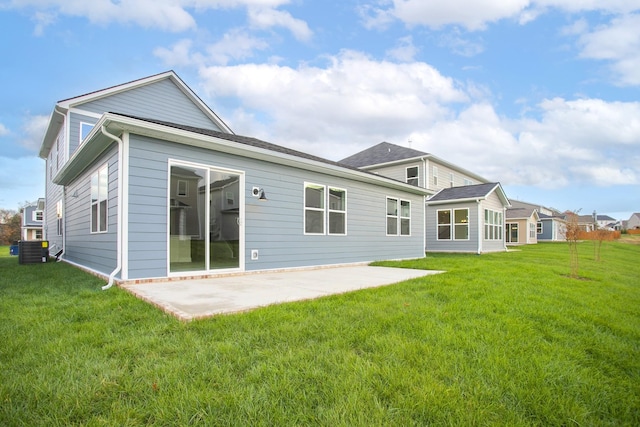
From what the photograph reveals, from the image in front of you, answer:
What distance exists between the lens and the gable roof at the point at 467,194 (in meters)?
15.0

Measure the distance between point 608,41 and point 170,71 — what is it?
1416 centimetres

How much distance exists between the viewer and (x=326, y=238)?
27.4 ft

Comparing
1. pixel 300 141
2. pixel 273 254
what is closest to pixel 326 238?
pixel 273 254

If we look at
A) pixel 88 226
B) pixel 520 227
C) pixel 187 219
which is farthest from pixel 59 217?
pixel 520 227

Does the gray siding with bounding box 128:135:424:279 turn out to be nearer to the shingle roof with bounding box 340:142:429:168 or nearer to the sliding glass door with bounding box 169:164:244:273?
the sliding glass door with bounding box 169:164:244:273

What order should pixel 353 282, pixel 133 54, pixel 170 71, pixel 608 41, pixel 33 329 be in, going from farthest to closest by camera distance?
pixel 170 71, pixel 133 54, pixel 608 41, pixel 353 282, pixel 33 329

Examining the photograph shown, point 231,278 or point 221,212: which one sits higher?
point 221,212

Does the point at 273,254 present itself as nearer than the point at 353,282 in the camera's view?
No

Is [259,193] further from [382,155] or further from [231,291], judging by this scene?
[382,155]

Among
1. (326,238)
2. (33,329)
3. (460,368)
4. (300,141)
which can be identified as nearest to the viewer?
(460,368)

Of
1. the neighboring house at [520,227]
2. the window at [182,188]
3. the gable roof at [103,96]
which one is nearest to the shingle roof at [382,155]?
the gable roof at [103,96]

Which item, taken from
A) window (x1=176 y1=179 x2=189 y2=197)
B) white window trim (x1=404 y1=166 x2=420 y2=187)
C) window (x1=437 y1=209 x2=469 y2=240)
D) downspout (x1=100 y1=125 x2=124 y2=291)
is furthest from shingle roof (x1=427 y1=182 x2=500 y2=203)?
downspout (x1=100 y1=125 x2=124 y2=291)

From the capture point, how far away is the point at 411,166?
17.3m

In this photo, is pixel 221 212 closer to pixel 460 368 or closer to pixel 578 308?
pixel 460 368
